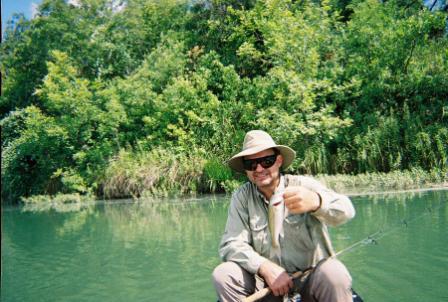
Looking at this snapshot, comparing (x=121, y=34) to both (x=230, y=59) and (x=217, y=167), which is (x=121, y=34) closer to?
(x=230, y=59)

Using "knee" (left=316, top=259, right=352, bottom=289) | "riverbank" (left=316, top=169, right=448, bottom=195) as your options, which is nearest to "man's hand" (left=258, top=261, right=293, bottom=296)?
"knee" (left=316, top=259, right=352, bottom=289)

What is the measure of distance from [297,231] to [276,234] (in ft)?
0.39

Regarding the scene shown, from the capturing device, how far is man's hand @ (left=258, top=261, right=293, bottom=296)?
239cm

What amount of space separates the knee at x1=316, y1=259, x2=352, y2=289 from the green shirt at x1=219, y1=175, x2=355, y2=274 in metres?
0.20

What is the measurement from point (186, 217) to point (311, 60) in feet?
20.6

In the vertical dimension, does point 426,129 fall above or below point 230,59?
below

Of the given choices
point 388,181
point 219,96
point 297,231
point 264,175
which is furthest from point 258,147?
point 219,96

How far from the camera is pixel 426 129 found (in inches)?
438

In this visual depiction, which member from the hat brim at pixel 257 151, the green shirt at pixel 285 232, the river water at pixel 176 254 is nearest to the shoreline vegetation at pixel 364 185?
the river water at pixel 176 254

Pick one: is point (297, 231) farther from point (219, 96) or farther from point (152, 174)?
point (219, 96)

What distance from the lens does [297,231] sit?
2520 mm

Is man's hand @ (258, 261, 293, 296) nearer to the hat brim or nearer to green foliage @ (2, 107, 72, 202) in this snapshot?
the hat brim

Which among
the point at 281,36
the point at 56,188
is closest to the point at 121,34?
the point at 56,188

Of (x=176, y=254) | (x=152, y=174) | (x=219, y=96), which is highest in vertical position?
(x=219, y=96)
